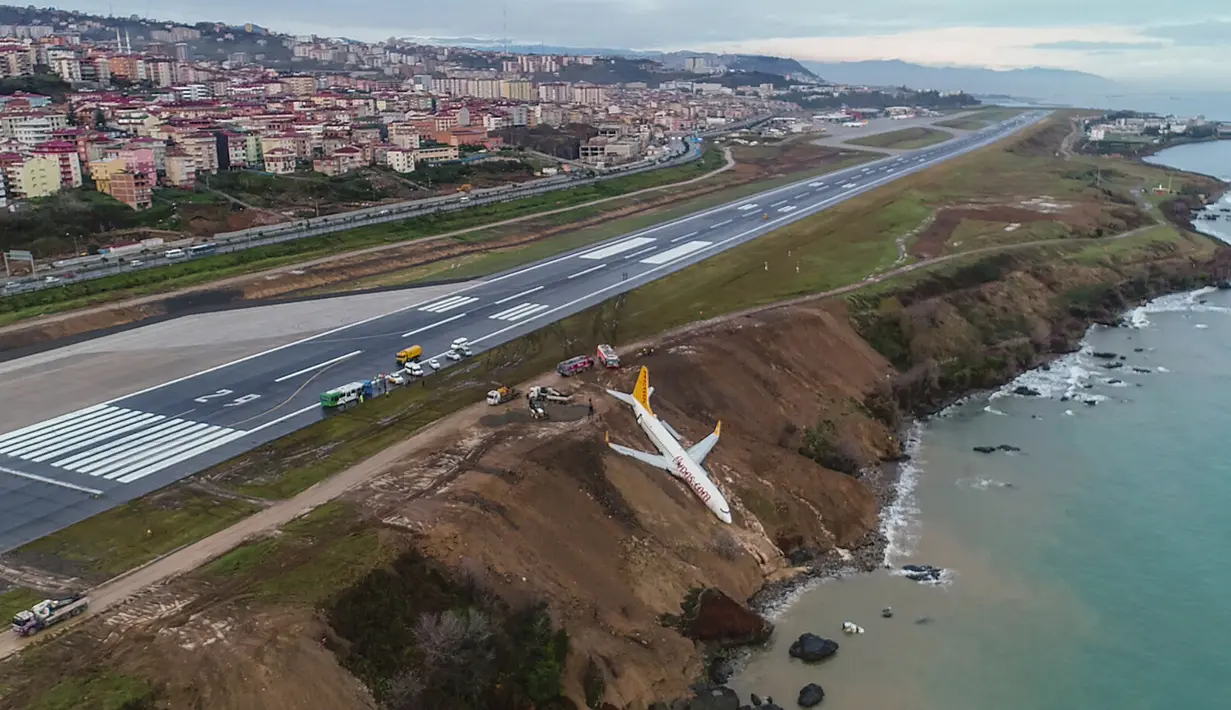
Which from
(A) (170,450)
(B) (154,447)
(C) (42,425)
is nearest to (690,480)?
(A) (170,450)

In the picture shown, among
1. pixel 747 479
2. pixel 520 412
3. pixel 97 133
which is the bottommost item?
pixel 747 479

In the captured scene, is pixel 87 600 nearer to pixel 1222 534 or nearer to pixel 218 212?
pixel 1222 534

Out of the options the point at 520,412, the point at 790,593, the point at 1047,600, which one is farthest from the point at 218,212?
the point at 1047,600

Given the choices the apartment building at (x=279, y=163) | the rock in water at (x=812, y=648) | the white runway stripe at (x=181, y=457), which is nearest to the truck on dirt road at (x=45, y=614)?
the white runway stripe at (x=181, y=457)

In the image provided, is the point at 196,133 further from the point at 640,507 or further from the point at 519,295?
the point at 640,507

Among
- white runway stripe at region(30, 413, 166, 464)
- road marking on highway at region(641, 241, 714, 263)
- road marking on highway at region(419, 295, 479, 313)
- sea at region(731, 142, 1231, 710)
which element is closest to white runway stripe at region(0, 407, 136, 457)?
white runway stripe at region(30, 413, 166, 464)

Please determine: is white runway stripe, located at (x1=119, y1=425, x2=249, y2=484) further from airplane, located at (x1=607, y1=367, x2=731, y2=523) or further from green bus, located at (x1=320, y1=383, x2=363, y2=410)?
airplane, located at (x1=607, y1=367, x2=731, y2=523)

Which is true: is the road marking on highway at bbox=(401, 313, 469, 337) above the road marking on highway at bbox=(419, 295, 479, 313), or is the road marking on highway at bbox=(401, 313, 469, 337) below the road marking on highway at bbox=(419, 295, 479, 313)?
below
